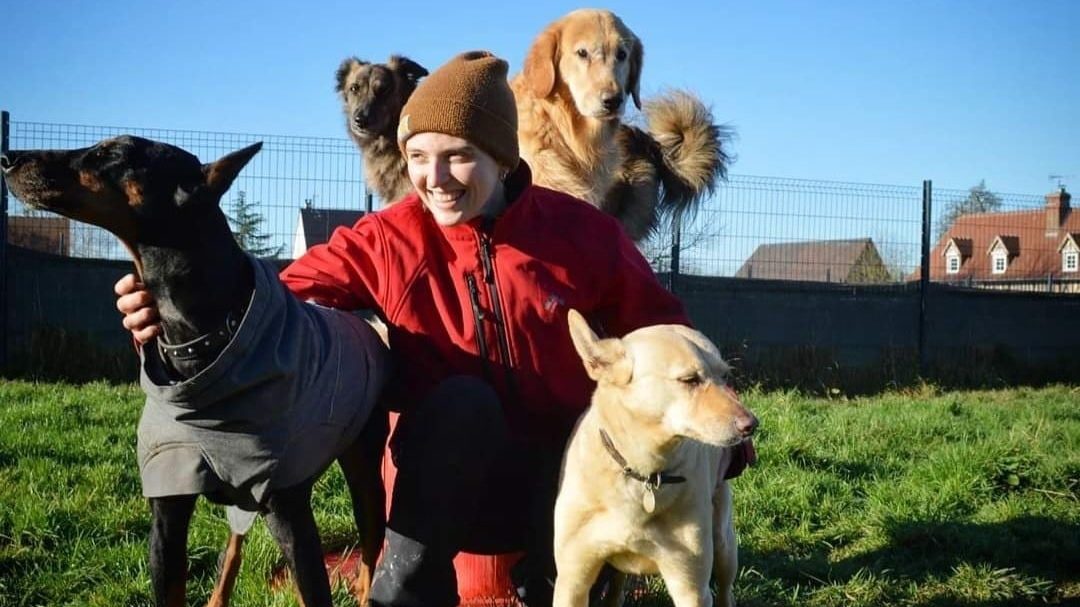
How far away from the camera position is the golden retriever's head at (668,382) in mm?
2465

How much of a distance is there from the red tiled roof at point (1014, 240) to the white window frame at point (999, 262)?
0.15 m

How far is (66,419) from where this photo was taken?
5586 mm

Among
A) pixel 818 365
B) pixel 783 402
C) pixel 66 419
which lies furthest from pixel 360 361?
pixel 818 365

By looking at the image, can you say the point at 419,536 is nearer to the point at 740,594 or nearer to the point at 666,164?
the point at 740,594

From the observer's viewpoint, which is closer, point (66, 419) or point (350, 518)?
point (350, 518)

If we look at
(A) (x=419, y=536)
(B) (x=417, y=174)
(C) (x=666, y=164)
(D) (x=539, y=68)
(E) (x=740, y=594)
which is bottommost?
(E) (x=740, y=594)

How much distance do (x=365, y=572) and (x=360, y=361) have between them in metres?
0.89

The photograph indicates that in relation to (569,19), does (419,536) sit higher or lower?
lower

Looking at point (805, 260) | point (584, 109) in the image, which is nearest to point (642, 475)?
point (584, 109)

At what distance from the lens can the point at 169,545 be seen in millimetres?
2504

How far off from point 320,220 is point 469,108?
7238 millimetres

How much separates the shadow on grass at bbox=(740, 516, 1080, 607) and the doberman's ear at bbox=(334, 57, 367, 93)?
4.64m

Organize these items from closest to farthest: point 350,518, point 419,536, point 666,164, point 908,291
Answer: point 419,536 < point 350,518 < point 666,164 < point 908,291

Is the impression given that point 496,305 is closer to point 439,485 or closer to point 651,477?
point 439,485
